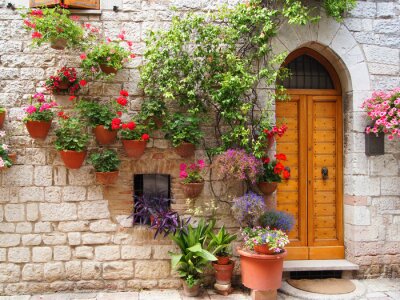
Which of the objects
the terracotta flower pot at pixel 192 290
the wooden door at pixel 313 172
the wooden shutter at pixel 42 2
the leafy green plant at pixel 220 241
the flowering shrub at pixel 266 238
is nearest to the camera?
the flowering shrub at pixel 266 238

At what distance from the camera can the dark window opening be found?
17.7 ft

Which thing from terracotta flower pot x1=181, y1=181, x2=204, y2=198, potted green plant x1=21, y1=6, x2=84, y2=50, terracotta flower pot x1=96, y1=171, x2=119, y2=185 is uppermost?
potted green plant x1=21, y1=6, x2=84, y2=50

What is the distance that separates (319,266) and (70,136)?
3.54 m

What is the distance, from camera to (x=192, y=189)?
4.66m

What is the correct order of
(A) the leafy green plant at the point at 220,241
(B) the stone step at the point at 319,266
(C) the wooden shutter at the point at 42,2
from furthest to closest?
(B) the stone step at the point at 319,266 < (C) the wooden shutter at the point at 42,2 < (A) the leafy green plant at the point at 220,241

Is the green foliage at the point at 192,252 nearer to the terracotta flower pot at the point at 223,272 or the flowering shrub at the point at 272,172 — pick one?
the terracotta flower pot at the point at 223,272

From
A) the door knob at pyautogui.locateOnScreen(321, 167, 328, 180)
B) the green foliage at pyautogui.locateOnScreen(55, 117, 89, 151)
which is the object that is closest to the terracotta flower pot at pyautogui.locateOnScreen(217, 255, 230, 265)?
the door knob at pyautogui.locateOnScreen(321, 167, 328, 180)

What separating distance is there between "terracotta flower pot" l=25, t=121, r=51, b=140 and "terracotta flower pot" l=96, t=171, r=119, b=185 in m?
0.83

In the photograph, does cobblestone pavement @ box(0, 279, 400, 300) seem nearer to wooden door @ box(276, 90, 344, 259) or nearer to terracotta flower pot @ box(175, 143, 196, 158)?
wooden door @ box(276, 90, 344, 259)

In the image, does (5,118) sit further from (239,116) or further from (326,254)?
(326,254)

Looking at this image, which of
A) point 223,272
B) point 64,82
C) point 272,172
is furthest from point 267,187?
point 64,82

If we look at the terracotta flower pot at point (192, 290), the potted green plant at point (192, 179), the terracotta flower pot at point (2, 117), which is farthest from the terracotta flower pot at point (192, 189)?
the terracotta flower pot at point (2, 117)

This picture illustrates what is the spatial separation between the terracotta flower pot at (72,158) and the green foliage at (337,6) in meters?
3.54

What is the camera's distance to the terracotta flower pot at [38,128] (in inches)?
179
